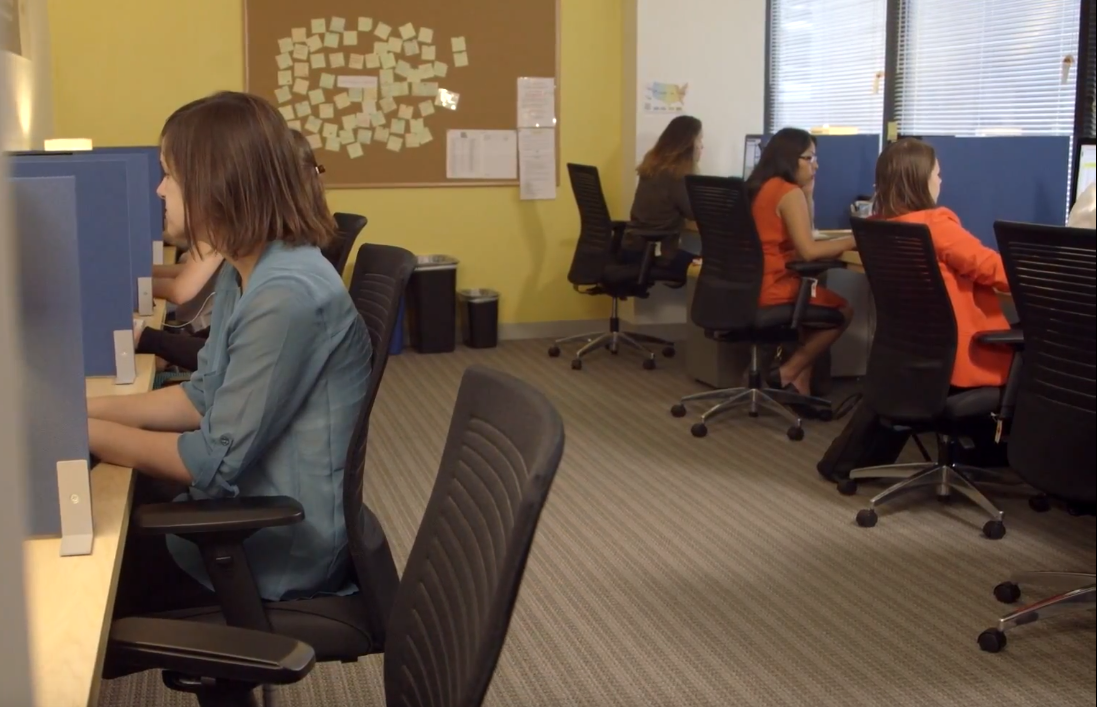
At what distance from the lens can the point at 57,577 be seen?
4.33 ft

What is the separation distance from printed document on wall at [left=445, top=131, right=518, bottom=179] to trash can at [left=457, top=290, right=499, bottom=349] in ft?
2.12

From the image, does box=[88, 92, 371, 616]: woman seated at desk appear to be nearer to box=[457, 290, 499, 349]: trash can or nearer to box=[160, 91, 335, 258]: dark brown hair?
box=[160, 91, 335, 258]: dark brown hair

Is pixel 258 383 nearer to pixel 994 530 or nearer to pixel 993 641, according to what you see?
pixel 993 641

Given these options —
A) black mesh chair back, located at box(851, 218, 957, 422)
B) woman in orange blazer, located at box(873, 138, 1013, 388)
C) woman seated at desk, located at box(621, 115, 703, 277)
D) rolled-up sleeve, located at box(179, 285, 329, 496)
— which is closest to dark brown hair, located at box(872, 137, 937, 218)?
woman in orange blazer, located at box(873, 138, 1013, 388)

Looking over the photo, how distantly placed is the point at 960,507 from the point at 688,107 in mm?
3317

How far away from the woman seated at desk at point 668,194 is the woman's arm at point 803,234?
1.02m

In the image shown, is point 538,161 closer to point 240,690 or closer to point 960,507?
point 960,507

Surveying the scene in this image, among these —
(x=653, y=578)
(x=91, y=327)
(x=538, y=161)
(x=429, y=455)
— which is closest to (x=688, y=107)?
(x=538, y=161)

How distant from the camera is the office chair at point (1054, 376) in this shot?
8.18 feet

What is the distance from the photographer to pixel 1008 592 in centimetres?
288

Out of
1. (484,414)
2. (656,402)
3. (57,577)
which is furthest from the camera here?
(656,402)

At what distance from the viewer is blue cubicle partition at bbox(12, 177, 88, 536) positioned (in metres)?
1.37

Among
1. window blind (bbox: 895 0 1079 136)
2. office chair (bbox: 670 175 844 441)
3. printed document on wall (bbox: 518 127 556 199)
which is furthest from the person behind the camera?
printed document on wall (bbox: 518 127 556 199)

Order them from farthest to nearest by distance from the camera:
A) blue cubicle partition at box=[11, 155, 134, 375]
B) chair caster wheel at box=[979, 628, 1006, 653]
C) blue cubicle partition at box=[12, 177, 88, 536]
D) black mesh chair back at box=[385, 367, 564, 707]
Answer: chair caster wheel at box=[979, 628, 1006, 653]
blue cubicle partition at box=[11, 155, 134, 375]
blue cubicle partition at box=[12, 177, 88, 536]
black mesh chair back at box=[385, 367, 564, 707]
